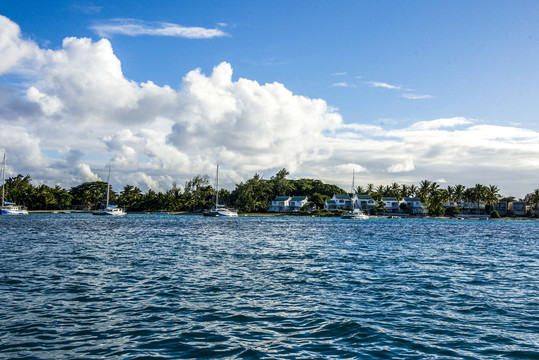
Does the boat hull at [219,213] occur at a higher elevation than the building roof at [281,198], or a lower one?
lower

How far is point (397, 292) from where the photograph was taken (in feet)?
57.5

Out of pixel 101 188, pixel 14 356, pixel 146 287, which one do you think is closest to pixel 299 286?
pixel 146 287

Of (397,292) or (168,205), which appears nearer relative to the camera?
(397,292)

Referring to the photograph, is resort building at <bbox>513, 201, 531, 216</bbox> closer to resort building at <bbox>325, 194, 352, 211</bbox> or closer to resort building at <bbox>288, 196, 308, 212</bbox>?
resort building at <bbox>325, 194, 352, 211</bbox>

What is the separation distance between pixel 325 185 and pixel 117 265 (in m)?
178

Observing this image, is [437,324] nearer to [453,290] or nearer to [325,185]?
[453,290]

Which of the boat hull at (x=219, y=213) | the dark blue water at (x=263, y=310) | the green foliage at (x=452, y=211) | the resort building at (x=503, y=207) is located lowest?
the boat hull at (x=219, y=213)

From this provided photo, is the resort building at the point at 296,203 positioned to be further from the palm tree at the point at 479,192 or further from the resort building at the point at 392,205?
→ the palm tree at the point at 479,192

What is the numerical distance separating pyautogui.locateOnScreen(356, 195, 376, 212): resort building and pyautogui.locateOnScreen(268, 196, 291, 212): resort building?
3032 centimetres

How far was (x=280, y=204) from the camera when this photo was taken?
17838cm

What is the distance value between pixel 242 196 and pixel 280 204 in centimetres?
1725

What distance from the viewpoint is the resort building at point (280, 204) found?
17775 centimetres

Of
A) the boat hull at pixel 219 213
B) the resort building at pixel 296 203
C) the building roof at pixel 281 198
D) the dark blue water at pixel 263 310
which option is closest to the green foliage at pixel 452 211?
the resort building at pixel 296 203

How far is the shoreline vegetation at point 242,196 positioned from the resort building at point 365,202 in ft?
7.58
